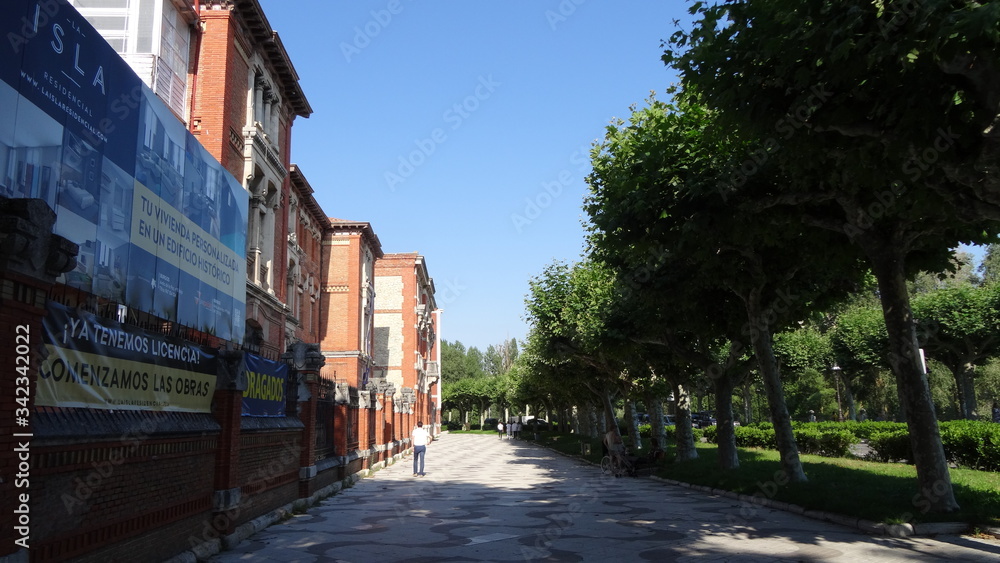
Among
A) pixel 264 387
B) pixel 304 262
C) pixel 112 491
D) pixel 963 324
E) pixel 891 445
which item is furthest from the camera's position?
pixel 963 324

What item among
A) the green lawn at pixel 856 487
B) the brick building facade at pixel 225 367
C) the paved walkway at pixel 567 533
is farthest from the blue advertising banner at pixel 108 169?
the green lawn at pixel 856 487

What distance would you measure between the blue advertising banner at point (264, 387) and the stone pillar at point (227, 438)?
0.99 m

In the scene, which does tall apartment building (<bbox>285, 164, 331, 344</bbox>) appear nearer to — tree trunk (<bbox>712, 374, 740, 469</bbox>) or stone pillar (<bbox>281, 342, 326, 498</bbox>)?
stone pillar (<bbox>281, 342, 326, 498</bbox>)

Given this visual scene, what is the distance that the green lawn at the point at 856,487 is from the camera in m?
10.3

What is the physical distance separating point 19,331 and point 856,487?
14.1 meters

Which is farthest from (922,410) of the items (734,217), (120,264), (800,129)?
(120,264)

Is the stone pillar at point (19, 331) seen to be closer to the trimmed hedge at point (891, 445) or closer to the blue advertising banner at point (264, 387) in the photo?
the blue advertising banner at point (264, 387)

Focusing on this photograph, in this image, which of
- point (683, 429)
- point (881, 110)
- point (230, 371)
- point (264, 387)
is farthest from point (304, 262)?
point (881, 110)

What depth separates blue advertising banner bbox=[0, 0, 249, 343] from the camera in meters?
9.84

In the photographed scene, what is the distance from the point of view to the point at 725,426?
1895 cm

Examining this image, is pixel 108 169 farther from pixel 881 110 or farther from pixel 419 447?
pixel 419 447

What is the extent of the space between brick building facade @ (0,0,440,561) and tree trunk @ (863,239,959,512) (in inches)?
421

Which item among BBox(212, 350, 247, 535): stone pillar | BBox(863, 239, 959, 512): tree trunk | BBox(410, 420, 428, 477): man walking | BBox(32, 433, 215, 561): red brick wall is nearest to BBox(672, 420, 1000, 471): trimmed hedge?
BBox(863, 239, 959, 512): tree trunk

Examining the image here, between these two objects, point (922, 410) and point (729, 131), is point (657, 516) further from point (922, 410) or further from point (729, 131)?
point (729, 131)
